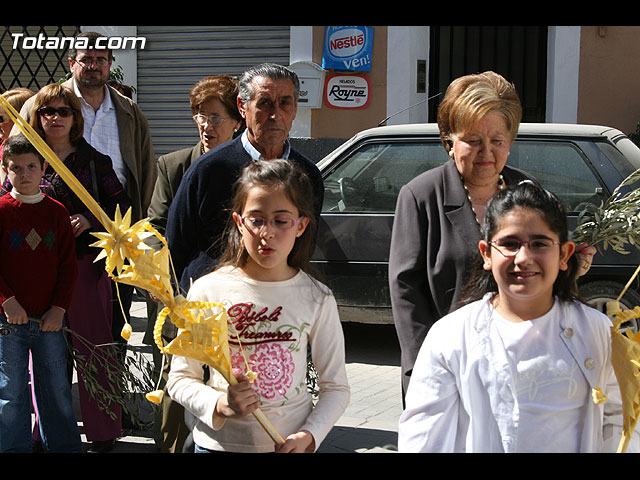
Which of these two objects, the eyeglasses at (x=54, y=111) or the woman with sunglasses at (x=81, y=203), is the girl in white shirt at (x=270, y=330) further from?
the eyeglasses at (x=54, y=111)

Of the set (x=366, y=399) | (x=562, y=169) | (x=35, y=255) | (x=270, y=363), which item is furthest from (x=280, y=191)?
(x=562, y=169)

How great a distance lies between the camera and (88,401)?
3939 mm

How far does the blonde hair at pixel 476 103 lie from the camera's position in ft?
8.24

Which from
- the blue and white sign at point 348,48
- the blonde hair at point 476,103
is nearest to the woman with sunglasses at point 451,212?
the blonde hair at point 476,103

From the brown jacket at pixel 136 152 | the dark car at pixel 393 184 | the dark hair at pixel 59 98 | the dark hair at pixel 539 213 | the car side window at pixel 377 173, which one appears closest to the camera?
the dark hair at pixel 539 213

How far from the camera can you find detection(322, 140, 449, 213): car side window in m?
5.94

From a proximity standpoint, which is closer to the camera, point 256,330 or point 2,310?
point 256,330

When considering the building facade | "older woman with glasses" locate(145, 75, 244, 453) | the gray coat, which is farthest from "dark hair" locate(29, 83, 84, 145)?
the building facade

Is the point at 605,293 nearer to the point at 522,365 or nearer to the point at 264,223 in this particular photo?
the point at 522,365

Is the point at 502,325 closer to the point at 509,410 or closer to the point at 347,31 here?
the point at 509,410

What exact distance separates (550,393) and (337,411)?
26.3 inches

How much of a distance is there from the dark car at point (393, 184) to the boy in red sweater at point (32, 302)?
2.52 meters

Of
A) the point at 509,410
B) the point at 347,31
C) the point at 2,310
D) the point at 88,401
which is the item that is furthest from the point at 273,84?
the point at 347,31

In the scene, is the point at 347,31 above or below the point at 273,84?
above
